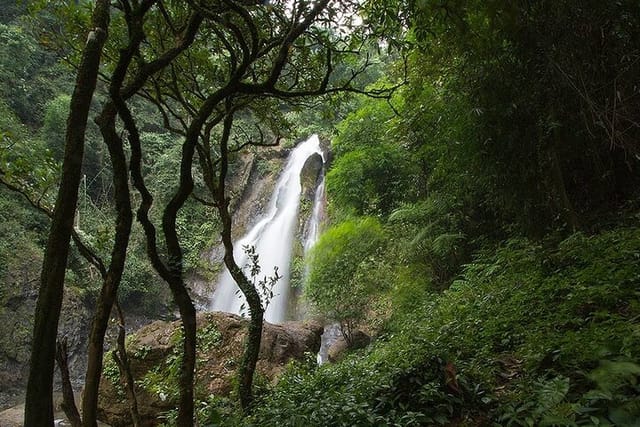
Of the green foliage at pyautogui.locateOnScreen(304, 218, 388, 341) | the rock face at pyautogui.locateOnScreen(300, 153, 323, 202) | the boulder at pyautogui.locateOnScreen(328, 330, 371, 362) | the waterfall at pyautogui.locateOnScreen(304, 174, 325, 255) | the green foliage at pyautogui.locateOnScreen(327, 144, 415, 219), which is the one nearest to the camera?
the green foliage at pyautogui.locateOnScreen(304, 218, 388, 341)

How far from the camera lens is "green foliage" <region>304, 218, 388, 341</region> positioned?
930 centimetres

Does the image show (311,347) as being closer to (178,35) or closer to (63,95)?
(178,35)

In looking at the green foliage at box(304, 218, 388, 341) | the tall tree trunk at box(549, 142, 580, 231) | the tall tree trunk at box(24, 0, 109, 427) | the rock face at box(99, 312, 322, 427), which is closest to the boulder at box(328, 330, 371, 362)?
the green foliage at box(304, 218, 388, 341)

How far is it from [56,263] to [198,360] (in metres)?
5.84

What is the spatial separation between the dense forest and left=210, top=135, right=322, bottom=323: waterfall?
6204 mm

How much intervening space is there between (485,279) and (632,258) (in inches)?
90.7

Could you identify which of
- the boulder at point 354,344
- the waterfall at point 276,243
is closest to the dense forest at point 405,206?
the boulder at point 354,344

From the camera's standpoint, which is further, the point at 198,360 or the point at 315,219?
the point at 315,219

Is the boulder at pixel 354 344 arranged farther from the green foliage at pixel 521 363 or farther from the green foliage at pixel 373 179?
the green foliage at pixel 521 363

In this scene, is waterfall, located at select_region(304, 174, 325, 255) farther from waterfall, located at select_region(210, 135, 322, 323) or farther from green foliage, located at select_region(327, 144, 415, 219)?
green foliage, located at select_region(327, 144, 415, 219)

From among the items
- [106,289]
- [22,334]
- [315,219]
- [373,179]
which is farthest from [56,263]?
[22,334]

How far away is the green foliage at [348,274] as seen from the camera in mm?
9297

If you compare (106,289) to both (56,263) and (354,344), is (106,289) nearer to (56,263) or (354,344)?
(56,263)

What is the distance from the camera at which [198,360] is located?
752cm
